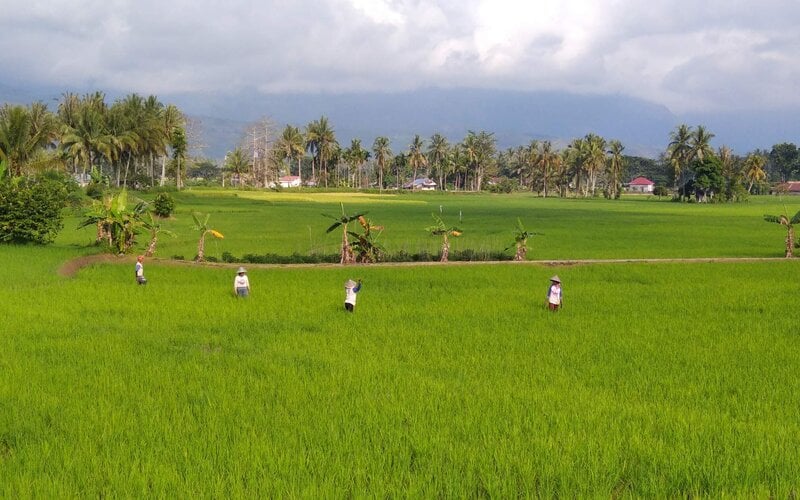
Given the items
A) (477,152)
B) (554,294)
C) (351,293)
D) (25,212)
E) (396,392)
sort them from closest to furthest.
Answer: (396,392) < (351,293) < (554,294) < (25,212) < (477,152)

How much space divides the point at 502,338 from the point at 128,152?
5664cm

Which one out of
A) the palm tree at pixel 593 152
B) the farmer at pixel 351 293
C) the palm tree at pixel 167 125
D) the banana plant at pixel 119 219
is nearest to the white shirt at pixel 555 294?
the farmer at pixel 351 293

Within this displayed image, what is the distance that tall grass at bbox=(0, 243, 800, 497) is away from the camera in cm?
494

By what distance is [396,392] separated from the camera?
22.7 ft

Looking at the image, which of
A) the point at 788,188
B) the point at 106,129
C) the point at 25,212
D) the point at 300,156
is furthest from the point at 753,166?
the point at 25,212

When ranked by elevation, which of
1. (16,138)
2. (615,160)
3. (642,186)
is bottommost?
(642,186)

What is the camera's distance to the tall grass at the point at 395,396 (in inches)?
194

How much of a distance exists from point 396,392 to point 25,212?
19.1 meters

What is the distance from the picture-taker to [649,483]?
4.88 meters

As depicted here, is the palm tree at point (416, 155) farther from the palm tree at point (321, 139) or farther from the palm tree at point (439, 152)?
the palm tree at point (321, 139)

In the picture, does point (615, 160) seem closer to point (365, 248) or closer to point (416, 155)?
point (416, 155)

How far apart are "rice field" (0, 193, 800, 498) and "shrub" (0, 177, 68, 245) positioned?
8064 mm

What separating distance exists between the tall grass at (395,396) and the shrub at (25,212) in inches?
384

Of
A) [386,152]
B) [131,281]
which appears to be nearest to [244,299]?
[131,281]
